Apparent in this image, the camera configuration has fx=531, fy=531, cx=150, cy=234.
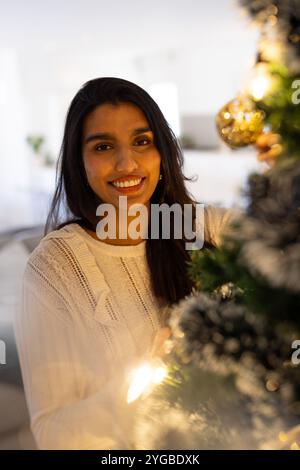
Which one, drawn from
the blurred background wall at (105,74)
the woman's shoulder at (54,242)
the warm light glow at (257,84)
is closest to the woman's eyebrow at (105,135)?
the woman's shoulder at (54,242)

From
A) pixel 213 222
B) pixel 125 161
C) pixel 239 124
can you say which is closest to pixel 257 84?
pixel 239 124

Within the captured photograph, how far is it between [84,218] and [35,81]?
576 cm

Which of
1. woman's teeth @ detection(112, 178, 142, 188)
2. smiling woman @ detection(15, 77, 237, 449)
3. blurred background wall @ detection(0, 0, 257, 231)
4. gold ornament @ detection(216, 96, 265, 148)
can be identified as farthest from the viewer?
blurred background wall @ detection(0, 0, 257, 231)

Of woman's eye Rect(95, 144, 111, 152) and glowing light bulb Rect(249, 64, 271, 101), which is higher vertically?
glowing light bulb Rect(249, 64, 271, 101)

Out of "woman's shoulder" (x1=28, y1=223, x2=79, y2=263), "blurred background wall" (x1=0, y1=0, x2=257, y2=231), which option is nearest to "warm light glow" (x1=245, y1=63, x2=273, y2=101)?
"woman's shoulder" (x1=28, y1=223, x2=79, y2=263)

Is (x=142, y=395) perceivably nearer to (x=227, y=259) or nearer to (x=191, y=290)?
(x=227, y=259)

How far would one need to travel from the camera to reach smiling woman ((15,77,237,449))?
0.74 meters

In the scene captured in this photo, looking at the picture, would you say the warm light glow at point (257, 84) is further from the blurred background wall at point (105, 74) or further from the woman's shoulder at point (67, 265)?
the blurred background wall at point (105, 74)

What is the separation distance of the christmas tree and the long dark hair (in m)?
0.40

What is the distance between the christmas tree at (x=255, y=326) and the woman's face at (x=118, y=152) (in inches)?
14.9

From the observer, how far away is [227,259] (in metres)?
0.42

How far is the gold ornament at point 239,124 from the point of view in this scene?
0.60m

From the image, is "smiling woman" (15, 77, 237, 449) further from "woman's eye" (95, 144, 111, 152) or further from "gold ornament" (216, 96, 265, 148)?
"gold ornament" (216, 96, 265, 148)

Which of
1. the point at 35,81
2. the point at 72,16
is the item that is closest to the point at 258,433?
the point at 72,16
